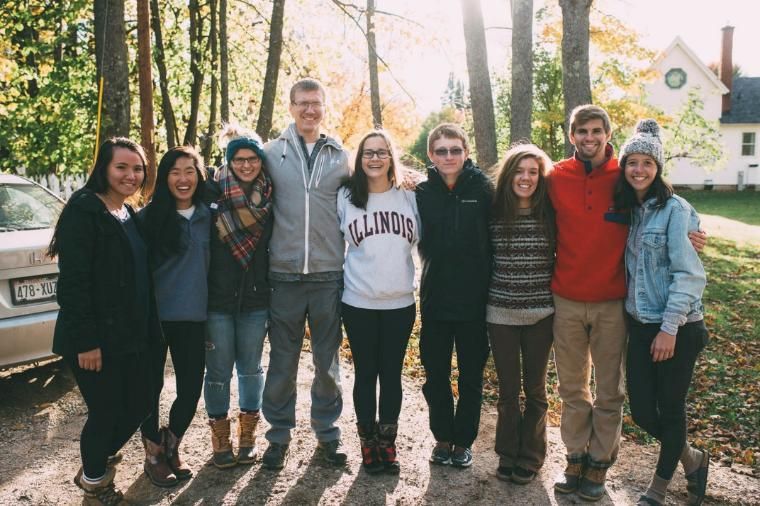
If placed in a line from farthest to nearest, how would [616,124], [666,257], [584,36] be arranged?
[616,124] → [584,36] → [666,257]

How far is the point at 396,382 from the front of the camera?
400cm

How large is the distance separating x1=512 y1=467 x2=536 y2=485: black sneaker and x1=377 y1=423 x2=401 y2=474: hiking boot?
29.2 inches

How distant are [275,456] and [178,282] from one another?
131cm

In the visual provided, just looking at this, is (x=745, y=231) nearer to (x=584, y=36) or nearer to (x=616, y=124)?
(x=616, y=124)

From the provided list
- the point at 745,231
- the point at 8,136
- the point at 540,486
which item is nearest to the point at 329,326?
the point at 540,486

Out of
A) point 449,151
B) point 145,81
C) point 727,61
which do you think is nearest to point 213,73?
point 145,81

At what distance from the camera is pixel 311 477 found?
3.87 meters


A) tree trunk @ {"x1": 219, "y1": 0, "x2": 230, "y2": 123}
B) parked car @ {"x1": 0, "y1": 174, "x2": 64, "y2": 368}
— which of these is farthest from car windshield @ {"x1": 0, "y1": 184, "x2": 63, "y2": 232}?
tree trunk @ {"x1": 219, "y1": 0, "x2": 230, "y2": 123}

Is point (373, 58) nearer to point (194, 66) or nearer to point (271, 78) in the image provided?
point (271, 78)

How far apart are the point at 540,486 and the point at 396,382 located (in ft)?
3.59

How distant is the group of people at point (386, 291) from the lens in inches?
134

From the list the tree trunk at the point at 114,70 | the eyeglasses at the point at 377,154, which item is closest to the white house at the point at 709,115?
the tree trunk at the point at 114,70

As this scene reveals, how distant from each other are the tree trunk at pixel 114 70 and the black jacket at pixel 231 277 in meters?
4.27

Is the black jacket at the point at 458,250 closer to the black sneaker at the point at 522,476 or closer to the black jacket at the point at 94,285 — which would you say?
the black sneaker at the point at 522,476
